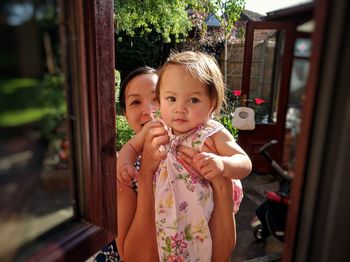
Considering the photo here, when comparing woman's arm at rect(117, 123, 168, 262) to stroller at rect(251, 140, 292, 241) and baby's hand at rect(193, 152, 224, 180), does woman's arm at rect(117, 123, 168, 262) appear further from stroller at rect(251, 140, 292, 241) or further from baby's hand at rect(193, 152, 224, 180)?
stroller at rect(251, 140, 292, 241)

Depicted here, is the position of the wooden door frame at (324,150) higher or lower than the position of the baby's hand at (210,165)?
higher

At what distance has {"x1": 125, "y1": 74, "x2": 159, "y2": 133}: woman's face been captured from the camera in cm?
148

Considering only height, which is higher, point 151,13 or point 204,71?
point 151,13

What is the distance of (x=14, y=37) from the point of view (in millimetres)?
476

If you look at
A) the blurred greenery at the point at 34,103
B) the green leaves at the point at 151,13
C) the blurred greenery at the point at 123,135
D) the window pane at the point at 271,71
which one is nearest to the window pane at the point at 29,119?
the blurred greenery at the point at 34,103

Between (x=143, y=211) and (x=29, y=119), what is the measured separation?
0.71 m

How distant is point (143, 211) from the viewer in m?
1.13

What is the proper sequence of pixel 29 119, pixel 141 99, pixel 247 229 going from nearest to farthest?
pixel 29 119 < pixel 141 99 < pixel 247 229

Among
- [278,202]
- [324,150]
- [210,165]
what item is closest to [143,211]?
[210,165]

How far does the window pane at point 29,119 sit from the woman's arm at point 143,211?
543 mm

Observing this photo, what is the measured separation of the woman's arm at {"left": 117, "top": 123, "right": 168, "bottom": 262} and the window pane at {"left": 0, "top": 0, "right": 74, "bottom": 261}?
54 centimetres

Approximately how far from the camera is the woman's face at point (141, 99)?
4.86 feet

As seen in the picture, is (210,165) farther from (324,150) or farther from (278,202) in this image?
(324,150)

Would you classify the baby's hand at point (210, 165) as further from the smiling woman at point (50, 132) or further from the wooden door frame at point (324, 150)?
the wooden door frame at point (324, 150)
